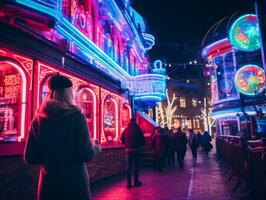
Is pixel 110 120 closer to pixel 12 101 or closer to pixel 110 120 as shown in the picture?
pixel 110 120

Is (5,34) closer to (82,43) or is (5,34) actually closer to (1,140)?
(1,140)

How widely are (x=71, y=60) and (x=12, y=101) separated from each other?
237 centimetres

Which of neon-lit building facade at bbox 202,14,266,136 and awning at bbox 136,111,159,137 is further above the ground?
neon-lit building facade at bbox 202,14,266,136

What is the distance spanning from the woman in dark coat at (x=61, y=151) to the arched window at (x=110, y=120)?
796cm

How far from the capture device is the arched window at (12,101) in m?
6.14

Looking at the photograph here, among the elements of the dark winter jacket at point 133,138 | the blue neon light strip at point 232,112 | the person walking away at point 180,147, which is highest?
the blue neon light strip at point 232,112

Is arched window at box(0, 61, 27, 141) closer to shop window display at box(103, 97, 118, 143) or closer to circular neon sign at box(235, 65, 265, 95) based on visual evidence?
shop window display at box(103, 97, 118, 143)

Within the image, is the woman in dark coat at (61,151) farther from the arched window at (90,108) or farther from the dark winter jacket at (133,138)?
the arched window at (90,108)

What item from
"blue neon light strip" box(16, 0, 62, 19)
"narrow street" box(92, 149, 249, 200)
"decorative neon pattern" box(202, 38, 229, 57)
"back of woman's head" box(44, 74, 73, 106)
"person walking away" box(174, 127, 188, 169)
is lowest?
"narrow street" box(92, 149, 249, 200)

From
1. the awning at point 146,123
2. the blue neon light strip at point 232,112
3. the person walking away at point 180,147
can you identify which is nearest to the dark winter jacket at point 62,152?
the person walking away at point 180,147

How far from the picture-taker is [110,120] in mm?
11789

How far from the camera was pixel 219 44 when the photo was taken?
24.7 m

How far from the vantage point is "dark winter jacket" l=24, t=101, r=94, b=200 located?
2436 millimetres

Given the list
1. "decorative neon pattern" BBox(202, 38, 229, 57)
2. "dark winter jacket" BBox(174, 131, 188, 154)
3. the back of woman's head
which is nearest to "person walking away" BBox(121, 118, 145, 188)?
"dark winter jacket" BBox(174, 131, 188, 154)
